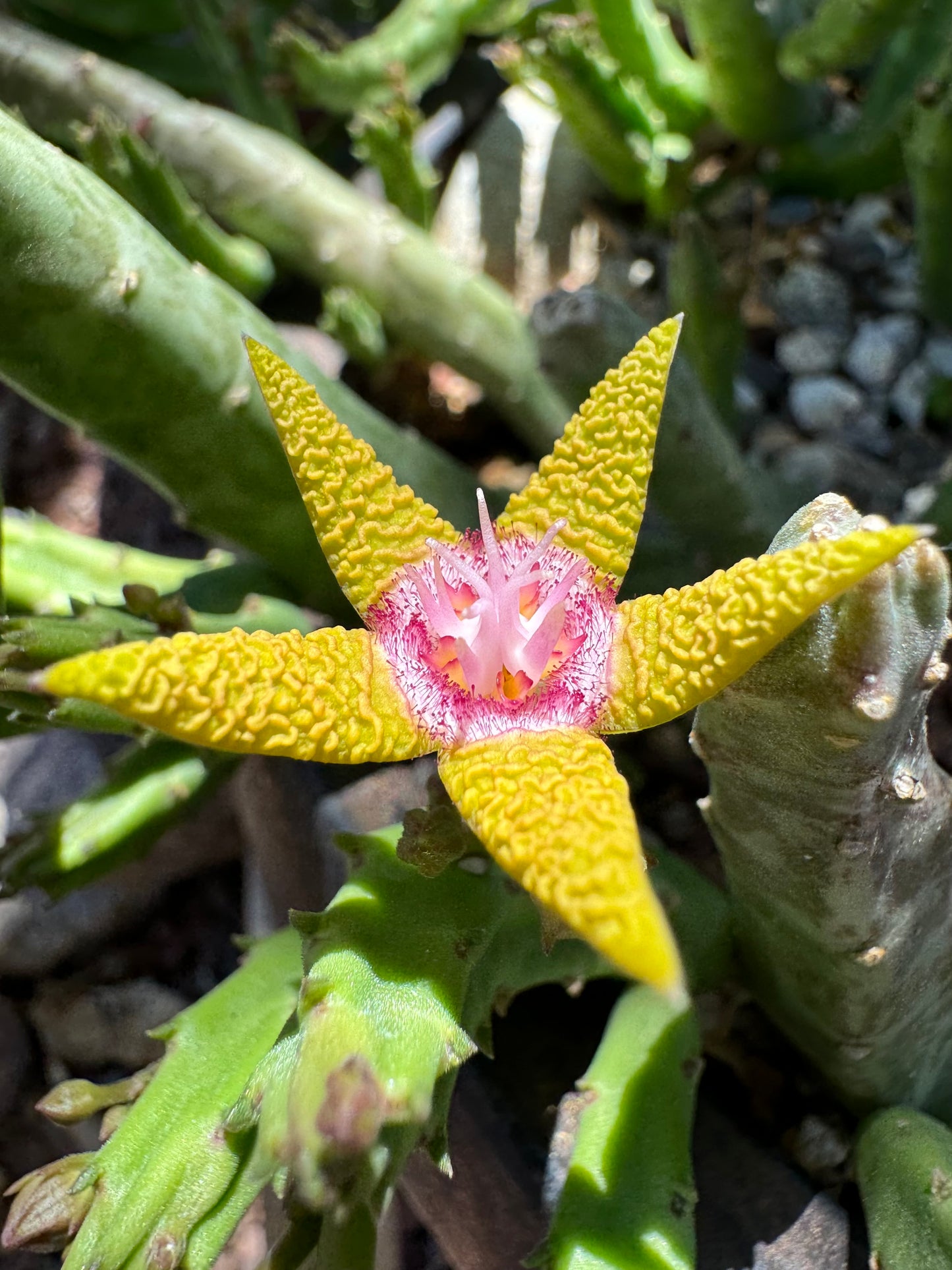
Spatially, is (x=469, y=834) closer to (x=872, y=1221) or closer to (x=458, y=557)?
(x=458, y=557)

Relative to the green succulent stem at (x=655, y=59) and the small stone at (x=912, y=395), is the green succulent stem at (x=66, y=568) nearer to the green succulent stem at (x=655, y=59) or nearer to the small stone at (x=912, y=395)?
the green succulent stem at (x=655, y=59)

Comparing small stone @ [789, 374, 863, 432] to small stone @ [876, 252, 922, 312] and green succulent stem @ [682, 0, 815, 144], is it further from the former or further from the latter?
green succulent stem @ [682, 0, 815, 144]

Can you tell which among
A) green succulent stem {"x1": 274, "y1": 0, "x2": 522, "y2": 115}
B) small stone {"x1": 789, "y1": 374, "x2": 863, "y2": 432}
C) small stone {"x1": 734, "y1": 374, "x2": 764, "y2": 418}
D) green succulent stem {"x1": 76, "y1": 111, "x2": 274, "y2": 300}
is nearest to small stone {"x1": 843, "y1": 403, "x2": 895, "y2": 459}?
small stone {"x1": 789, "y1": 374, "x2": 863, "y2": 432}

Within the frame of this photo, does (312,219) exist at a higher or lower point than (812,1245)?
higher

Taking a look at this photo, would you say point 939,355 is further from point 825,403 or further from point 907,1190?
point 907,1190

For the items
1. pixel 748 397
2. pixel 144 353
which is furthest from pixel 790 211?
pixel 144 353

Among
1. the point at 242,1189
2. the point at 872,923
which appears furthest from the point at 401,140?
the point at 242,1189

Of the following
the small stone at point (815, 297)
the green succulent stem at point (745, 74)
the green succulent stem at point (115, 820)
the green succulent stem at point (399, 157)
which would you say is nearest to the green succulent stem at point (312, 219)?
the green succulent stem at point (399, 157)
